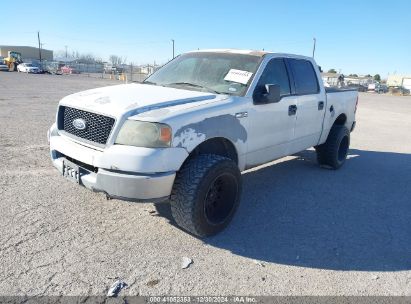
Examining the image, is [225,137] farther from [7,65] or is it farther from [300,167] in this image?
[7,65]

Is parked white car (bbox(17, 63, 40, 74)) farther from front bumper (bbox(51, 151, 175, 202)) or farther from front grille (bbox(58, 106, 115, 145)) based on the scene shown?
front bumper (bbox(51, 151, 175, 202))

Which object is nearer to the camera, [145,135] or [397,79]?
[145,135]

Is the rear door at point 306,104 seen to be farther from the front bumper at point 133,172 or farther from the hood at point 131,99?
the front bumper at point 133,172

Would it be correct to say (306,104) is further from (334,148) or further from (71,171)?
(71,171)

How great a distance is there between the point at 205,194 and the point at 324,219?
1.70m

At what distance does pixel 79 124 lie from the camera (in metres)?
3.68

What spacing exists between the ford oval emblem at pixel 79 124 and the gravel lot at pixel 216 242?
3.27 ft

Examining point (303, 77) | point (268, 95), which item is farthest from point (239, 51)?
point (303, 77)

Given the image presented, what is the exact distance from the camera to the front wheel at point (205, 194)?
341 cm

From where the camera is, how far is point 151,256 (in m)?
3.34

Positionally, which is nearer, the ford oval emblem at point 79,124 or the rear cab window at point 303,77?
the ford oval emblem at point 79,124

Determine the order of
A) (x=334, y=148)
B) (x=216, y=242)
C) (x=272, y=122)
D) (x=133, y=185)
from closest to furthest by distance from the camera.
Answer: (x=133, y=185) → (x=216, y=242) → (x=272, y=122) → (x=334, y=148)

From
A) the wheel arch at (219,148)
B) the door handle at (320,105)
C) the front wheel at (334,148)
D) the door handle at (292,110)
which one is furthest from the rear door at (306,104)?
the wheel arch at (219,148)

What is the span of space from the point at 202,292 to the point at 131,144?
1370mm
